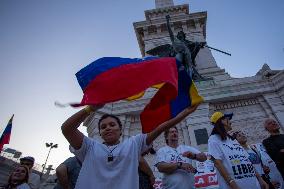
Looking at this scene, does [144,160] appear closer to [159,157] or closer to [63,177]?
Answer: [159,157]

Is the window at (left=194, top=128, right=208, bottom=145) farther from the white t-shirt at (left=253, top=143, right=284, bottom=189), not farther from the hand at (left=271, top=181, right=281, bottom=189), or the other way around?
the hand at (left=271, top=181, right=281, bottom=189)

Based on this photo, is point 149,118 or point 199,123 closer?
point 149,118

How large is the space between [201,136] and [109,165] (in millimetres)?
7581

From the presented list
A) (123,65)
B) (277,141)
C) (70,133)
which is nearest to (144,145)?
(70,133)

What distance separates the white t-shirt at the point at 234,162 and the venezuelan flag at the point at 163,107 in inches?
42.6

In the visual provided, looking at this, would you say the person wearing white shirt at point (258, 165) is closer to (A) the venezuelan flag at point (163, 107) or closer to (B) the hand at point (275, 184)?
(B) the hand at point (275, 184)

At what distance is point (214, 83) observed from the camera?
11859 mm

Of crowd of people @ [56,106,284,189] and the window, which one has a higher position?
the window

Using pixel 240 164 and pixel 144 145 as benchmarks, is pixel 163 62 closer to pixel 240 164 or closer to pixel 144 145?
pixel 144 145

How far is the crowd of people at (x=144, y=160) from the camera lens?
2.26 meters

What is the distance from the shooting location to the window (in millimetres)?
9273

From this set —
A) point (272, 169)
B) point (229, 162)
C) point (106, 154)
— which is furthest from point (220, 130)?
point (106, 154)

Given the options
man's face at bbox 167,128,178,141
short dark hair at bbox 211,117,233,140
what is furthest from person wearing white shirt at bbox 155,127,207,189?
short dark hair at bbox 211,117,233,140

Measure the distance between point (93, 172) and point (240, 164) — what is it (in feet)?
7.19
